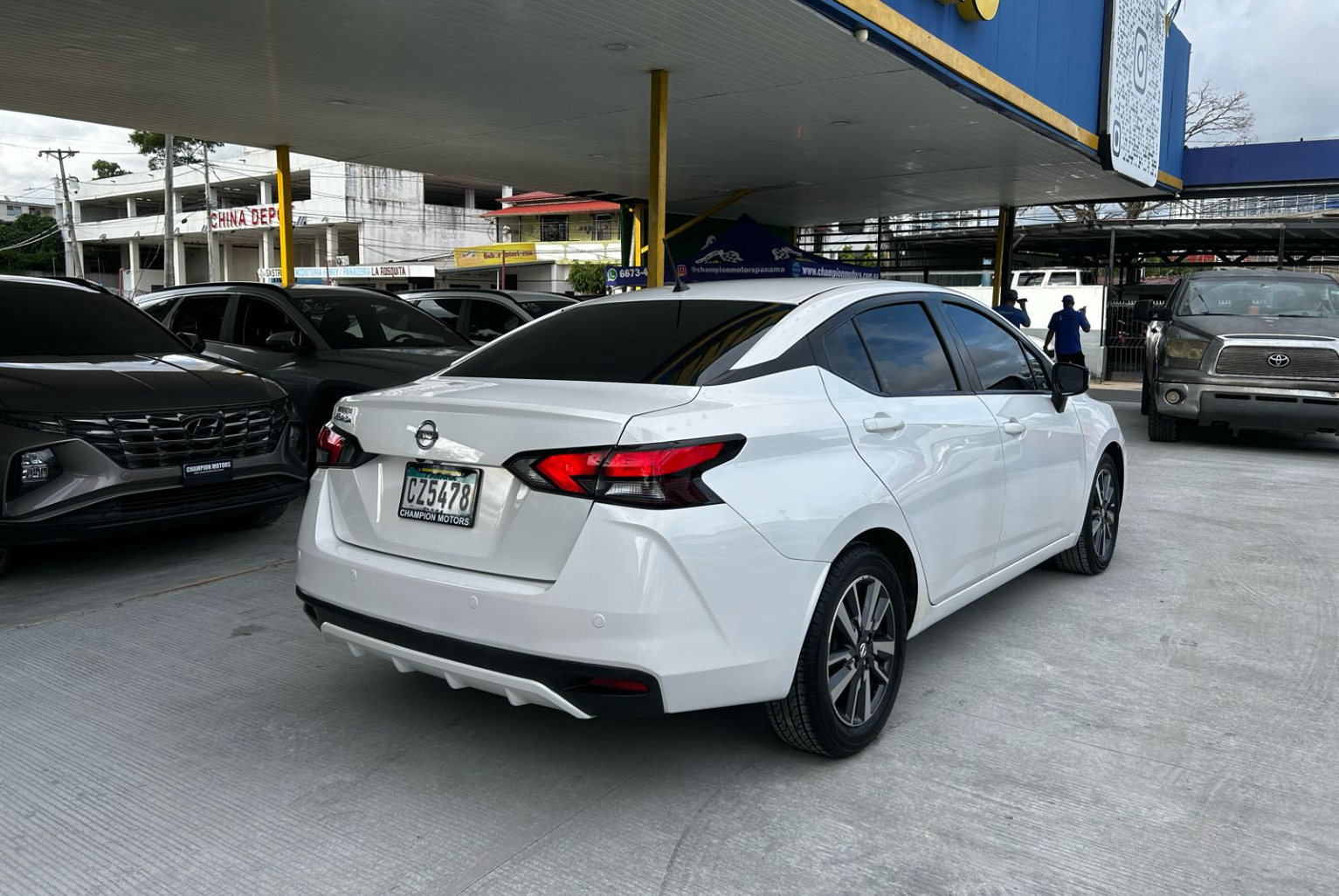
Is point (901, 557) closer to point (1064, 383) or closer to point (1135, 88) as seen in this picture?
point (1064, 383)

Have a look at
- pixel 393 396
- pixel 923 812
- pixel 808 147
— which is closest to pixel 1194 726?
pixel 923 812

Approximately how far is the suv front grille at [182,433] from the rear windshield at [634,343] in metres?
2.49

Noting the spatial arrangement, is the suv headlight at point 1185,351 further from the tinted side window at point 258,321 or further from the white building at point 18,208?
the white building at point 18,208

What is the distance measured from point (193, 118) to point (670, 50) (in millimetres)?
6341

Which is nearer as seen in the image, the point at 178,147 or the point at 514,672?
the point at 514,672

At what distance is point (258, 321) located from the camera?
336 inches

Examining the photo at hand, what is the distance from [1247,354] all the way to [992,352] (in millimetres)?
7361

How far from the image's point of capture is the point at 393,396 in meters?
3.32

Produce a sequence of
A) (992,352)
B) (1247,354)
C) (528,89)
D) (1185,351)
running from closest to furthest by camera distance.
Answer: (992,352) < (528,89) < (1247,354) < (1185,351)

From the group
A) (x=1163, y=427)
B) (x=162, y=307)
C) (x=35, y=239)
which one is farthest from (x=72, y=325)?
(x=35, y=239)

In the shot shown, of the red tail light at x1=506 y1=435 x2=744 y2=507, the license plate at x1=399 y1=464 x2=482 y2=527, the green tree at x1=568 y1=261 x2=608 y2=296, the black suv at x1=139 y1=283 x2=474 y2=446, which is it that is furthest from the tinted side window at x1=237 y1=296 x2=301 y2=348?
the green tree at x1=568 y1=261 x2=608 y2=296

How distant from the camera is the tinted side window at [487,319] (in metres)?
11.2

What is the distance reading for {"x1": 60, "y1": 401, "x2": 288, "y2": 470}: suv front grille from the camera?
522 centimetres

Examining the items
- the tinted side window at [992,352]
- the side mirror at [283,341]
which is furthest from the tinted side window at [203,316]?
the tinted side window at [992,352]
